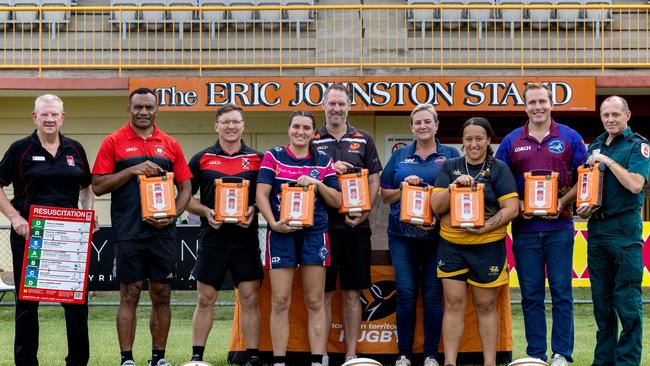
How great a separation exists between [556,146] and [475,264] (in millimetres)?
1136

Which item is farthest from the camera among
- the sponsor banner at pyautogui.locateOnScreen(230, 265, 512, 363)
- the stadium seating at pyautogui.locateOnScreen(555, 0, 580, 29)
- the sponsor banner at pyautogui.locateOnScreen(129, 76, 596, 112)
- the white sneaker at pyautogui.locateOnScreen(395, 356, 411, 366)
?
the stadium seating at pyautogui.locateOnScreen(555, 0, 580, 29)

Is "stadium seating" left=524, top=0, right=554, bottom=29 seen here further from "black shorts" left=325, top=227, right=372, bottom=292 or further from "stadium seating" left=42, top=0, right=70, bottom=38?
"black shorts" left=325, top=227, right=372, bottom=292

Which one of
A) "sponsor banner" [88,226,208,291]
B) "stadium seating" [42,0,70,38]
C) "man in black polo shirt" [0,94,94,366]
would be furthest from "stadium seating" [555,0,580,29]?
"man in black polo shirt" [0,94,94,366]

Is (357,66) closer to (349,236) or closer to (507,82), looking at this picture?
(507,82)

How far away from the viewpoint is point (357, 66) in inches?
653

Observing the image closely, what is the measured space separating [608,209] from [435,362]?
1.76m

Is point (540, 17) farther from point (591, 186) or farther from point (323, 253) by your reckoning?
point (323, 253)

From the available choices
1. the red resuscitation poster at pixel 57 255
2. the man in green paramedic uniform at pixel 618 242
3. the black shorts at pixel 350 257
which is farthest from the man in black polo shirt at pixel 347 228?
the red resuscitation poster at pixel 57 255

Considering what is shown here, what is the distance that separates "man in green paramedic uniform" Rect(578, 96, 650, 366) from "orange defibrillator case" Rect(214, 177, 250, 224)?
2510 mm

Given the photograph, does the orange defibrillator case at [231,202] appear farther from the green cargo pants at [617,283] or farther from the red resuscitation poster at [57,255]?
the green cargo pants at [617,283]

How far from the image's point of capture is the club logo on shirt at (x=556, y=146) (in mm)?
7008

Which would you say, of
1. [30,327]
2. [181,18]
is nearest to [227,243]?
[30,327]

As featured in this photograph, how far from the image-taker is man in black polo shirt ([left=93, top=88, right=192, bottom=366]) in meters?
6.92

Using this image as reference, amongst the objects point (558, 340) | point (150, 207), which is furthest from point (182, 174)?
point (558, 340)
